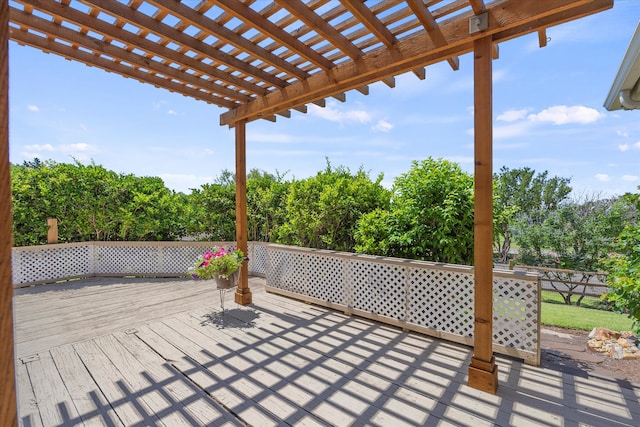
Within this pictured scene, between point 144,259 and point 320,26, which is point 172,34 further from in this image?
point 144,259

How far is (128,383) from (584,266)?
14967mm

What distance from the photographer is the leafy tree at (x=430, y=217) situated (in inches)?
144

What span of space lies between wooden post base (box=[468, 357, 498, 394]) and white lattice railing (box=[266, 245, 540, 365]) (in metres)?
0.74

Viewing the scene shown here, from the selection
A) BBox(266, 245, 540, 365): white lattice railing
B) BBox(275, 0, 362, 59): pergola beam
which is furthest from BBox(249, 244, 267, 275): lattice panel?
BBox(275, 0, 362, 59): pergola beam

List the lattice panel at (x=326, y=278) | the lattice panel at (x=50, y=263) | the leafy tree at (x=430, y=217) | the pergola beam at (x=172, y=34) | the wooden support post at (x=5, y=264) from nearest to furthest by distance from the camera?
the wooden support post at (x=5, y=264) → the pergola beam at (x=172, y=34) → the leafy tree at (x=430, y=217) → the lattice panel at (x=326, y=278) → the lattice panel at (x=50, y=263)

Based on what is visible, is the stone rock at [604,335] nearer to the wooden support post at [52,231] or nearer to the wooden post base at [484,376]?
the wooden post base at [484,376]

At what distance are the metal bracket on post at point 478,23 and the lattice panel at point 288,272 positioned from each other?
3.69 metres

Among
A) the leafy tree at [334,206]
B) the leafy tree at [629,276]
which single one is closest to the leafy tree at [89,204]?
the leafy tree at [334,206]

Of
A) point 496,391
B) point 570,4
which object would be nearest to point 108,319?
point 496,391

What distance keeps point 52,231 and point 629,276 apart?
29.6 ft

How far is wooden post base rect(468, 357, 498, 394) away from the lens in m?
2.42

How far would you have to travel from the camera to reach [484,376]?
244 cm

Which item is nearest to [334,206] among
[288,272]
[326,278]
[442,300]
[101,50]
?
[326,278]

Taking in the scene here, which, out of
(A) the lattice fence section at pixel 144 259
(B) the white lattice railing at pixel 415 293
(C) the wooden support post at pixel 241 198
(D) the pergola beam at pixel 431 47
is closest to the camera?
(D) the pergola beam at pixel 431 47
